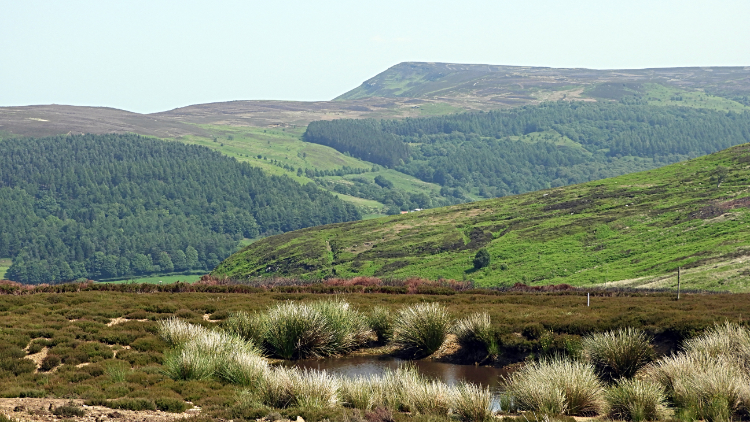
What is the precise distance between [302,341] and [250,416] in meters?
12.9

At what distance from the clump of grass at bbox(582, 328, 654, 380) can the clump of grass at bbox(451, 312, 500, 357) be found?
19.1ft

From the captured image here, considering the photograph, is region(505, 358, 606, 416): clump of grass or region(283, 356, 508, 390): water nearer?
region(505, 358, 606, 416): clump of grass

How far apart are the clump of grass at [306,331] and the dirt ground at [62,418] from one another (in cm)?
1120

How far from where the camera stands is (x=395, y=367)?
32219 mm

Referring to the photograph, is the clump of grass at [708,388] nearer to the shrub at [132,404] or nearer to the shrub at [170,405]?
the shrub at [170,405]

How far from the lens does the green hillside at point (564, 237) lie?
83375 millimetres

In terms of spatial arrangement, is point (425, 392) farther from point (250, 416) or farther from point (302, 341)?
point (302, 341)

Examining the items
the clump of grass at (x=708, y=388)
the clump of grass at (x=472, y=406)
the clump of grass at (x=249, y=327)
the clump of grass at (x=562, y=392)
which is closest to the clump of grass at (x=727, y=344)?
the clump of grass at (x=708, y=388)

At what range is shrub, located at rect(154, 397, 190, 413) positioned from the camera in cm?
2152

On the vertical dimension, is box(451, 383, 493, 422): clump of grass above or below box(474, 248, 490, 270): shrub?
above

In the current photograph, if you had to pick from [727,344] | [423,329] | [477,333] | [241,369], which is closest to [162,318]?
[423,329]

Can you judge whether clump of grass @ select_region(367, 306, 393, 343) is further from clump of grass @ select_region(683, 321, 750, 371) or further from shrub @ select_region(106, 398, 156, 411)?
shrub @ select_region(106, 398, 156, 411)

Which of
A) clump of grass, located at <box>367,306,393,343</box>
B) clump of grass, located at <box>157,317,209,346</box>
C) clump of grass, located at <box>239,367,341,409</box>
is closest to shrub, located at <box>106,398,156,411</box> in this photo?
clump of grass, located at <box>239,367,341,409</box>

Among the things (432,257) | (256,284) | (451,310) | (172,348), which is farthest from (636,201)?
(172,348)
